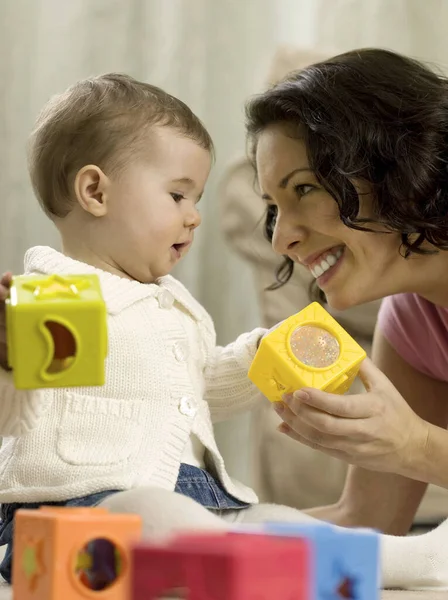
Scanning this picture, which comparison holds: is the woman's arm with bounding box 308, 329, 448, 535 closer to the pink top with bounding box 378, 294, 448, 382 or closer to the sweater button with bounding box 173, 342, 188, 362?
the pink top with bounding box 378, 294, 448, 382

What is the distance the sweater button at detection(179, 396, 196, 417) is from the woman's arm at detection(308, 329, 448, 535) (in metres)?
0.54

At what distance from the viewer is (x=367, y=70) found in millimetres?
1274

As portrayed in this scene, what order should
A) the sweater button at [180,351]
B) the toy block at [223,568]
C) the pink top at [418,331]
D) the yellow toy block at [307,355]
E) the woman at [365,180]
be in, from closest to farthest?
the toy block at [223,568]
the yellow toy block at [307,355]
the sweater button at [180,351]
the woman at [365,180]
the pink top at [418,331]

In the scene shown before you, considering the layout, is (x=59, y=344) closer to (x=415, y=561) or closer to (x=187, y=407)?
(x=187, y=407)

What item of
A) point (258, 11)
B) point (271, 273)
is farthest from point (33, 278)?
point (258, 11)

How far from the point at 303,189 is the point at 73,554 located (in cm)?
71

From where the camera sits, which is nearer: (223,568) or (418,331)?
(223,568)

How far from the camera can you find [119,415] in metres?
1.03

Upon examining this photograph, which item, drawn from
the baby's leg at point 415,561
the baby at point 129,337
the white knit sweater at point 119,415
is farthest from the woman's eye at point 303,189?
the baby's leg at point 415,561

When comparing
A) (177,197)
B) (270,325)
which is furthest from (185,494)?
(270,325)

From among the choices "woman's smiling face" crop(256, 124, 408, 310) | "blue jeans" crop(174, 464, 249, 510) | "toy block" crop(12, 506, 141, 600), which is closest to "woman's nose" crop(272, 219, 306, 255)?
"woman's smiling face" crop(256, 124, 408, 310)

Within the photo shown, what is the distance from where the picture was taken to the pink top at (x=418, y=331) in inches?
57.2

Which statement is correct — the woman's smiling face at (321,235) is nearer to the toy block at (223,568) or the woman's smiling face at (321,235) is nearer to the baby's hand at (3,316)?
the baby's hand at (3,316)

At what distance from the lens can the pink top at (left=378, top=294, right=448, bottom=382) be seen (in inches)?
57.2
